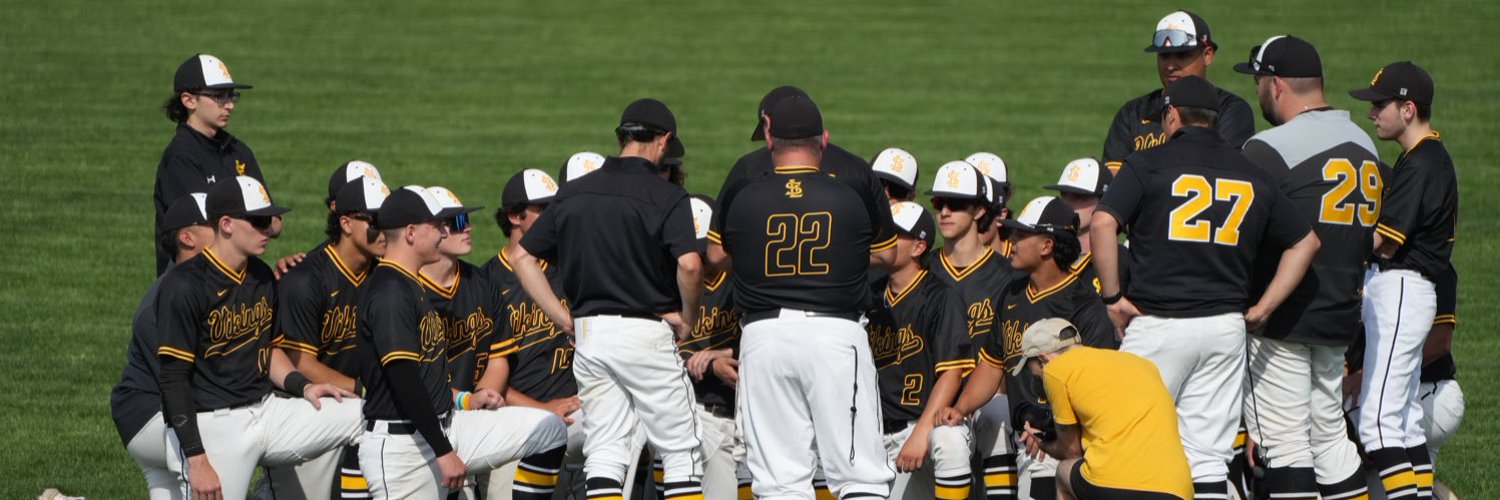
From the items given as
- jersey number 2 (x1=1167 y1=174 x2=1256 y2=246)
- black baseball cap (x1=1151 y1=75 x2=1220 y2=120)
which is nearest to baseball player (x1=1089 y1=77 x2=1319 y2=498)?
jersey number 2 (x1=1167 y1=174 x2=1256 y2=246)

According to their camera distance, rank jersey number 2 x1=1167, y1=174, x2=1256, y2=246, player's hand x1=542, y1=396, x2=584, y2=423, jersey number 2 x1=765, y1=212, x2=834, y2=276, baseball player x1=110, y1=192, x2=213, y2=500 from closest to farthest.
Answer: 1. jersey number 2 x1=765, y1=212, x2=834, y2=276
2. jersey number 2 x1=1167, y1=174, x2=1256, y2=246
3. baseball player x1=110, y1=192, x2=213, y2=500
4. player's hand x1=542, y1=396, x2=584, y2=423

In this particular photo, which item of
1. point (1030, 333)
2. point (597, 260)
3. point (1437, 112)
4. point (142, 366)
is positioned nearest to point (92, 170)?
point (142, 366)

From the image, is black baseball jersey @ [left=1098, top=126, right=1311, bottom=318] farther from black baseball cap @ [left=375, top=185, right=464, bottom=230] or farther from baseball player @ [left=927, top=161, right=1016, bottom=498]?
black baseball cap @ [left=375, top=185, right=464, bottom=230]

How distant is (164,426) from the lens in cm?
771

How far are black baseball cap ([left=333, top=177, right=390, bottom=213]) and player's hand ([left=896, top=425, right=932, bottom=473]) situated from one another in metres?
2.76

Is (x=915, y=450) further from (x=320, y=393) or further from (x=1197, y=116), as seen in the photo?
(x=320, y=393)

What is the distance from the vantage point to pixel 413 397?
7.29m

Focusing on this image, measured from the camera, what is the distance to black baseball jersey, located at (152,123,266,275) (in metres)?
9.89

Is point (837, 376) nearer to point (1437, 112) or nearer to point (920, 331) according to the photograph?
point (920, 331)

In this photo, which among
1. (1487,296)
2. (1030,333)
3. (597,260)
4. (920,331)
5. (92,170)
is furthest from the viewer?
(92,170)

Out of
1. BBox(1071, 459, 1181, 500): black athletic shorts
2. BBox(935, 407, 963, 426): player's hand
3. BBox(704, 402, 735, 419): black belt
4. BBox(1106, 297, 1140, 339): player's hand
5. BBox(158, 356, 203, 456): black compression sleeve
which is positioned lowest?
BBox(704, 402, 735, 419): black belt

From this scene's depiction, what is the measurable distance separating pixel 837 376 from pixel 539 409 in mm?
1895

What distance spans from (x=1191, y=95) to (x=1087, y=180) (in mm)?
1839

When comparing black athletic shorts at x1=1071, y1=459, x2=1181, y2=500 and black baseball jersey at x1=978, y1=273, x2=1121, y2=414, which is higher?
black baseball jersey at x1=978, y1=273, x2=1121, y2=414
